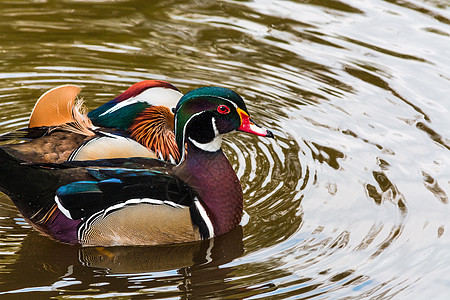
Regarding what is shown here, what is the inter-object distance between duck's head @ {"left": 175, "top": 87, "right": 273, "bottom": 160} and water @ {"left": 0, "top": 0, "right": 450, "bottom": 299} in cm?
71

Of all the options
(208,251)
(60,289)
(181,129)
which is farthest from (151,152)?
(60,289)

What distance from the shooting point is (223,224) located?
6.66 m

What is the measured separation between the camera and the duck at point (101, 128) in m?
6.99

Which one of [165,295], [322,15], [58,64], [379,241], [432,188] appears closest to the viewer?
→ [165,295]

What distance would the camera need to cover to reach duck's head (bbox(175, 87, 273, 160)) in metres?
6.61

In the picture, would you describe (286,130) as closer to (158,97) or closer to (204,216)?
(158,97)

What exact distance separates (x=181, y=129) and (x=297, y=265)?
148cm

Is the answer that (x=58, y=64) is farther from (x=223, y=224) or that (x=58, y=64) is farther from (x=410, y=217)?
(x=410, y=217)

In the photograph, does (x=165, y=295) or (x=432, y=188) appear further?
(x=432, y=188)

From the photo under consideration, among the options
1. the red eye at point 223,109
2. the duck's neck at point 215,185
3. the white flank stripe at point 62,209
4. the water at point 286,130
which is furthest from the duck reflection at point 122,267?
the red eye at point 223,109

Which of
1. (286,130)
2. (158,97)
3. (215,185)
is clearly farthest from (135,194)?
(286,130)

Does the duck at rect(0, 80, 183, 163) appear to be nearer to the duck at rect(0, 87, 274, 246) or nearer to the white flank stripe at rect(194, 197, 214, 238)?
the duck at rect(0, 87, 274, 246)

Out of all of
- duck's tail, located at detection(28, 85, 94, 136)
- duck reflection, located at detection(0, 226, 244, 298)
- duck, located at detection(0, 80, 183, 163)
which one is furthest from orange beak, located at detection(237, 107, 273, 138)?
duck's tail, located at detection(28, 85, 94, 136)

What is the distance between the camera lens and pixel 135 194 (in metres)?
6.39
